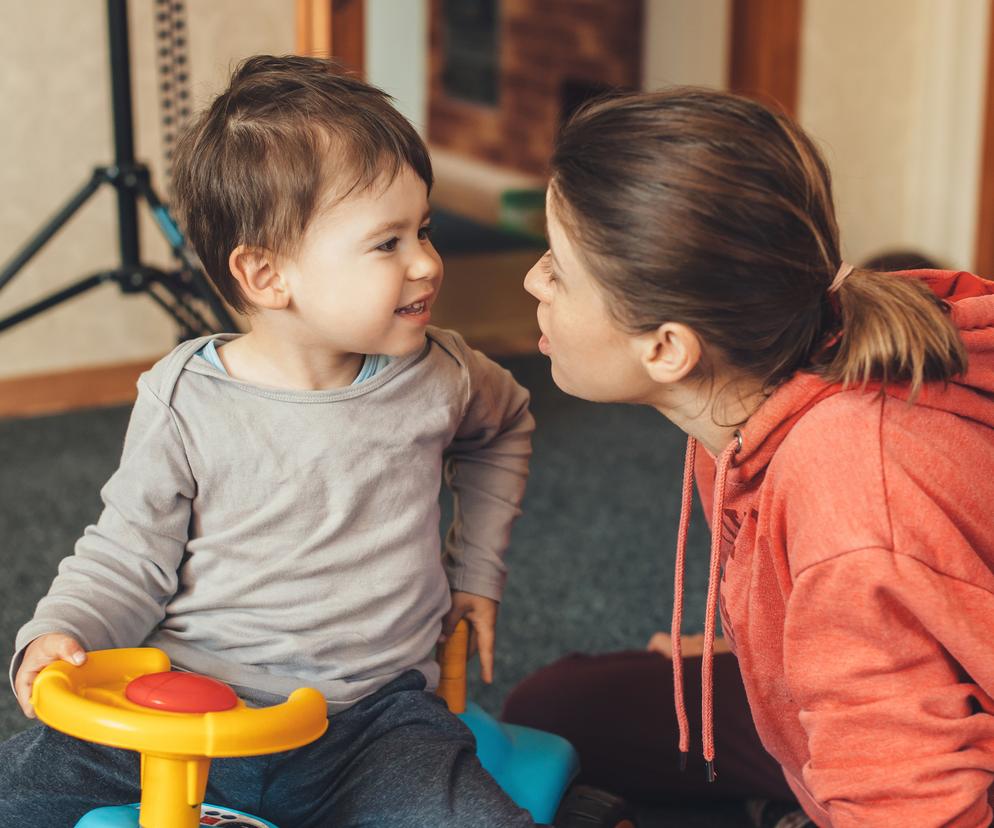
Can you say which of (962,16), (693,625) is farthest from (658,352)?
(962,16)

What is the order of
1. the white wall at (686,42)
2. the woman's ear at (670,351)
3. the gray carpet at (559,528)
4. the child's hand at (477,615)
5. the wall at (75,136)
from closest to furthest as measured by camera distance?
1. the woman's ear at (670,351)
2. the child's hand at (477,615)
3. the gray carpet at (559,528)
4. the wall at (75,136)
5. the white wall at (686,42)

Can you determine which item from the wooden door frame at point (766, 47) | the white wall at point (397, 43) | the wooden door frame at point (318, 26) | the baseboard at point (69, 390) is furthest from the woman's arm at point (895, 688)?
the white wall at point (397, 43)

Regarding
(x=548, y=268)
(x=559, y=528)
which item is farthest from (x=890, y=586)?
(x=559, y=528)

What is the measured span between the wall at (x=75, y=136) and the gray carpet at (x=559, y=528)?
14cm

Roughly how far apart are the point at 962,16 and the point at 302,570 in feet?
7.73

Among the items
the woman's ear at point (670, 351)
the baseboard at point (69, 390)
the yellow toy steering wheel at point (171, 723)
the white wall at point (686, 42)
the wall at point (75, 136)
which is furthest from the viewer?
the white wall at point (686, 42)

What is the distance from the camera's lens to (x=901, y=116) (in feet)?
9.46

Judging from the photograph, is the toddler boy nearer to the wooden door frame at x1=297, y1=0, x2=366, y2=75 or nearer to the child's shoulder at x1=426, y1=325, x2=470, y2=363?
the child's shoulder at x1=426, y1=325, x2=470, y2=363

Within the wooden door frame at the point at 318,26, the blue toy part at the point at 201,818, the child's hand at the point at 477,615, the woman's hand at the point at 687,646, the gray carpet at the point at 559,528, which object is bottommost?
the gray carpet at the point at 559,528

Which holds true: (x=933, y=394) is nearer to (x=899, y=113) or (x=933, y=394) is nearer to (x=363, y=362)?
(x=363, y=362)

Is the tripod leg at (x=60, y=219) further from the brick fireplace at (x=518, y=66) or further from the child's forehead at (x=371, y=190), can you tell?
the brick fireplace at (x=518, y=66)

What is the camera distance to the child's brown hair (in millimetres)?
858

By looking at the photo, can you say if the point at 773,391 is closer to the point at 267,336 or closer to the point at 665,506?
the point at 267,336

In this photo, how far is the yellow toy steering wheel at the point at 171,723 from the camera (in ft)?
2.28
